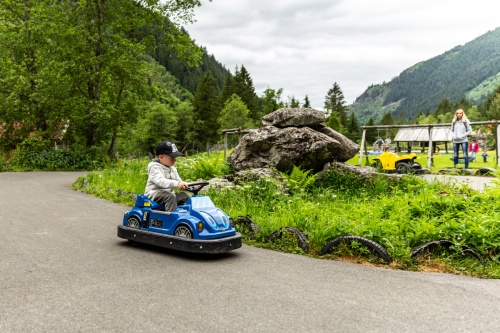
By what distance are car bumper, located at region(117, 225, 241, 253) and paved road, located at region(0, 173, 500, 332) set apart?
191 mm

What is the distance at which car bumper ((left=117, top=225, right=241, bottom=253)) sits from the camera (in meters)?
5.62

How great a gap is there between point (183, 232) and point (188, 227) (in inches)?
6.0

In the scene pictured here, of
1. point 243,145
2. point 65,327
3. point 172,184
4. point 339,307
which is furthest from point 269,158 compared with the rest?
point 65,327

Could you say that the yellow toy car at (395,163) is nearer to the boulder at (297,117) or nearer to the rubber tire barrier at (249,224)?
the boulder at (297,117)

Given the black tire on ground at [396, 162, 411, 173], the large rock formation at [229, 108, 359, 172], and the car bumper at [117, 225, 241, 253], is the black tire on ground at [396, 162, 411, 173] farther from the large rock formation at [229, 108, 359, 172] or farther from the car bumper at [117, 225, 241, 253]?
the car bumper at [117, 225, 241, 253]

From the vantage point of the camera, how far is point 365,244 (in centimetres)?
571

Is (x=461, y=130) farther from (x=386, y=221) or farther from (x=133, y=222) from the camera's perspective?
(x=133, y=222)

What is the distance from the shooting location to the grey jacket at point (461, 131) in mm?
13359

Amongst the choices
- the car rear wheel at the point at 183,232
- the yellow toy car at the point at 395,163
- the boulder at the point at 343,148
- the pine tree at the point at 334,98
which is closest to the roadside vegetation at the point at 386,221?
the car rear wheel at the point at 183,232

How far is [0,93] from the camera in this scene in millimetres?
22656

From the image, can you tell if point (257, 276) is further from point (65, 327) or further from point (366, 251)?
point (65, 327)

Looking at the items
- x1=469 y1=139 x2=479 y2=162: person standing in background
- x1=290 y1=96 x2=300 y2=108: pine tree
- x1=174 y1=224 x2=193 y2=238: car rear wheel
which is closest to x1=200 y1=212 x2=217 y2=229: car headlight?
x1=174 y1=224 x2=193 y2=238: car rear wheel

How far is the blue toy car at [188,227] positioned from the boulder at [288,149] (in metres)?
5.53

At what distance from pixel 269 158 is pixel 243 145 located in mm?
1017
